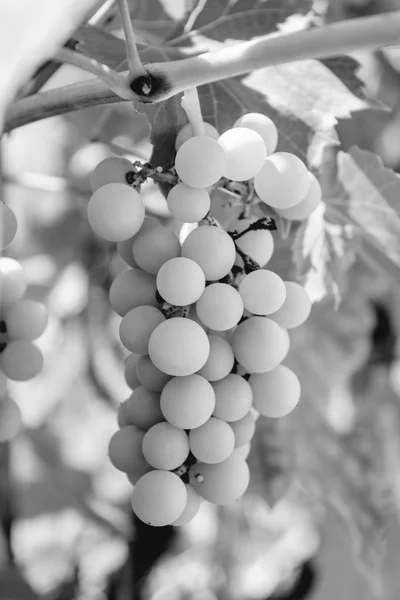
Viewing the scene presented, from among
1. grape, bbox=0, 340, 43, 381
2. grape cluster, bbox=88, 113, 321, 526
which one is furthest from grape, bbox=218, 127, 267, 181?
grape, bbox=0, 340, 43, 381

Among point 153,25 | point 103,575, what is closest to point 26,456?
point 103,575

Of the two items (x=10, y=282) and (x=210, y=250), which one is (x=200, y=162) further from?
(x=10, y=282)

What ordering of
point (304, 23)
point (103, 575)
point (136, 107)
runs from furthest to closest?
point (103, 575)
point (304, 23)
point (136, 107)

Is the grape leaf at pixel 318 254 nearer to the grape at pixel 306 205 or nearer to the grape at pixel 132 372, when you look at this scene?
the grape at pixel 306 205

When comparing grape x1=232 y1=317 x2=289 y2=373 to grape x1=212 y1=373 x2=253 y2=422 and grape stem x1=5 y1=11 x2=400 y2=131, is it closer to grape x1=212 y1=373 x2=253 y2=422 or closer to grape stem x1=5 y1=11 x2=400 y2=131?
grape x1=212 y1=373 x2=253 y2=422

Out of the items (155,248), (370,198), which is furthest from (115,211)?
(370,198)

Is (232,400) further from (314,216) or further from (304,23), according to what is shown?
(304,23)
